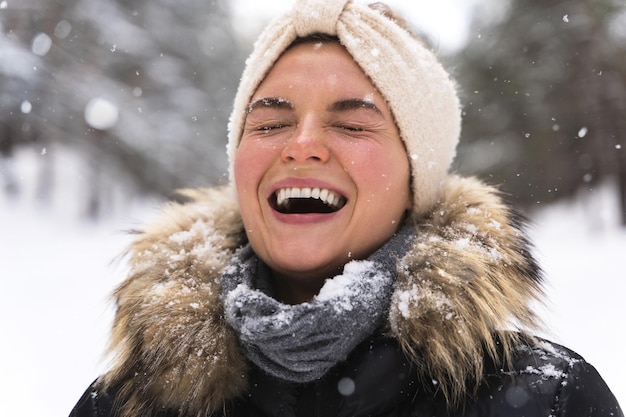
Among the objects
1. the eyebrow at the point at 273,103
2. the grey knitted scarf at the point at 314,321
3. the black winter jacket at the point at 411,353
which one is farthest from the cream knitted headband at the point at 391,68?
the grey knitted scarf at the point at 314,321

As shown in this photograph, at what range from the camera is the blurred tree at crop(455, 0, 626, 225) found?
41.5ft

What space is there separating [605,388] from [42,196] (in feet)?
54.5

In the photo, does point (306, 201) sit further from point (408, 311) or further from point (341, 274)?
point (408, 311)

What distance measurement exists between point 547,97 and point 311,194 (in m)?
13.2

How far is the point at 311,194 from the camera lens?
187cm

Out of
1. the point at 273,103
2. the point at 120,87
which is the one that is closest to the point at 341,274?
the point at 273,103

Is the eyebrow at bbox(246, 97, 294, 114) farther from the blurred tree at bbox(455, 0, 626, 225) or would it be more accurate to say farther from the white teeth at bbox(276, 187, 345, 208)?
the blurred tree at bbox(455, 0, 626, 225)

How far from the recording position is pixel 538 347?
1.73 m

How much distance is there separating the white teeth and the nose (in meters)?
0.10

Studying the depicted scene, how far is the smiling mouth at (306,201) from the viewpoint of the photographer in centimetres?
187

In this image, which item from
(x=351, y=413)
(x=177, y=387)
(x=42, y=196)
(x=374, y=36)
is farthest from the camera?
(x=42, y=196)

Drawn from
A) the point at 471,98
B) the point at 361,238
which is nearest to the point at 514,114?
the point at 471,98

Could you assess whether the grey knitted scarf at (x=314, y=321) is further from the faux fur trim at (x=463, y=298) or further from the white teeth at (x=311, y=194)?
the white teeth at (x=311, y=194)

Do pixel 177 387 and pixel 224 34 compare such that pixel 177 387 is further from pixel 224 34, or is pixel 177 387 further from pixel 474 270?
pixel 224 34
